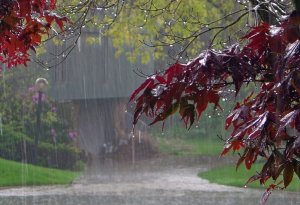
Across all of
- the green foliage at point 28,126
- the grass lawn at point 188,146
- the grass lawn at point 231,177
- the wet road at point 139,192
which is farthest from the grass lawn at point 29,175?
the grass lawn at point 188,146

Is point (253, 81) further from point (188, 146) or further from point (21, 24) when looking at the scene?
point (188, 146)

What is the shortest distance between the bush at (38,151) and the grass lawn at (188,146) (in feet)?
13.0

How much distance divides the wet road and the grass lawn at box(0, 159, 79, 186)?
1.37 feet

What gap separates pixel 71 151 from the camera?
1784 cm

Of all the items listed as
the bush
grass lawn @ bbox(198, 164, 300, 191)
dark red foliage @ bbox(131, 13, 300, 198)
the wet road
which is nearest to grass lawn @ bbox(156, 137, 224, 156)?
grass lawn @ bbox(198, 164, 300, 191)

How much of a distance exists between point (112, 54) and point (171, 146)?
3.46m

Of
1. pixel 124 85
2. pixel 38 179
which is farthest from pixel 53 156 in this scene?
pixel 124 85

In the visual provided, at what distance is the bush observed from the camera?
57.4ft

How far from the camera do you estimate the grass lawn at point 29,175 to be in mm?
14941

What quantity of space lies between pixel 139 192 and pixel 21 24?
31.1 ft

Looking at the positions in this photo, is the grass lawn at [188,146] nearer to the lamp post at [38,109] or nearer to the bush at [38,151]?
the bush at [38,151]

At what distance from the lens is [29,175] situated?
1551 centimetres

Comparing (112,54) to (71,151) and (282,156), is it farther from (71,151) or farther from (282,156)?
(282,156)

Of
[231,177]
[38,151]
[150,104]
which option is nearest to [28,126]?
[38,151]
